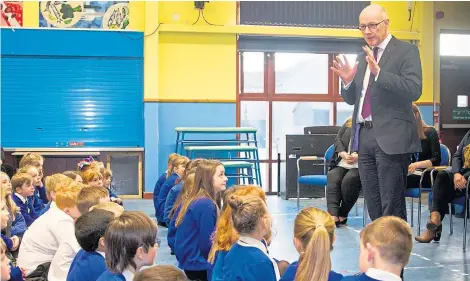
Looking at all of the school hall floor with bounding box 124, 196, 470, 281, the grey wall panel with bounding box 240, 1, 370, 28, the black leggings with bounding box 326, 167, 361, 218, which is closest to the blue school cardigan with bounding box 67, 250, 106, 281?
the school hall floor with bounding box 124, 196, 470, 281

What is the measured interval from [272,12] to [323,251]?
746cm

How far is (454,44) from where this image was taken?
9438 mm

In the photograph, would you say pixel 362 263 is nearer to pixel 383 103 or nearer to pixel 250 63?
pixel 383 103

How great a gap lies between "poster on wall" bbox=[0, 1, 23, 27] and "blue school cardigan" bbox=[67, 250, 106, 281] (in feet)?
23.1

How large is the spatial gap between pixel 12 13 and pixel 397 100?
735 cm

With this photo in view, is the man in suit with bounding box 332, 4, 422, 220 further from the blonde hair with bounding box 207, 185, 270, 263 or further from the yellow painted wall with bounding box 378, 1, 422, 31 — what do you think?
the yellow painted wall with bounding box 378, 1, 422, 31

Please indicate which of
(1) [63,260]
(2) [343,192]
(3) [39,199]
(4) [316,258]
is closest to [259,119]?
(2) [343,192]

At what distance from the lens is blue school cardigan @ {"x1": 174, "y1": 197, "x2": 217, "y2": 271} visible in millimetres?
3205

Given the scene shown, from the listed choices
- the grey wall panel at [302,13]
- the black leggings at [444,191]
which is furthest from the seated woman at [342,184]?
the grey wall panel at [302,13]

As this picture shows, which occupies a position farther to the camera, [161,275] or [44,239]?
[44,239]

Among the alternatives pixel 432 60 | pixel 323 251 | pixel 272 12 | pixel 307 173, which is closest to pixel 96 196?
pixel 323 251

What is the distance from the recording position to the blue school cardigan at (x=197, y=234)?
3.21 m

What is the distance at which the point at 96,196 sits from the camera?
10.1 ft

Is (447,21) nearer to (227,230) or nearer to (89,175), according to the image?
(89,175)
